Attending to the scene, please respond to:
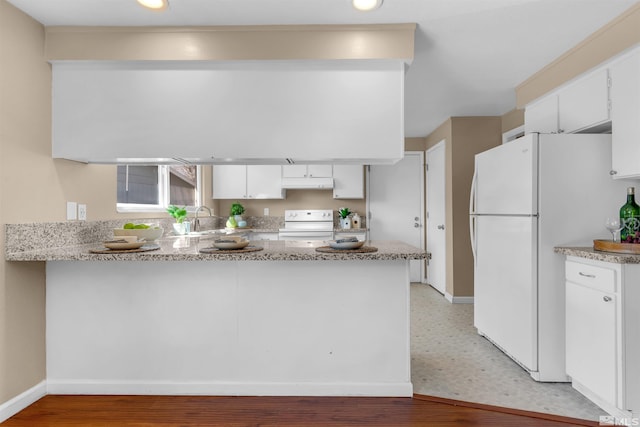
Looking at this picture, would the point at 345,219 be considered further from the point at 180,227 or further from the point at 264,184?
A: the point at 180,227

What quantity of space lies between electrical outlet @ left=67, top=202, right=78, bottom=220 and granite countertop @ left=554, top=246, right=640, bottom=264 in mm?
3209

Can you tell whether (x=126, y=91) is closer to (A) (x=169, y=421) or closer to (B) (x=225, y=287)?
(B) (x=225, y=287)

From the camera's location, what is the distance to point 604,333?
2.05 metres

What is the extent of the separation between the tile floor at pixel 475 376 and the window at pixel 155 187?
265 centimetres

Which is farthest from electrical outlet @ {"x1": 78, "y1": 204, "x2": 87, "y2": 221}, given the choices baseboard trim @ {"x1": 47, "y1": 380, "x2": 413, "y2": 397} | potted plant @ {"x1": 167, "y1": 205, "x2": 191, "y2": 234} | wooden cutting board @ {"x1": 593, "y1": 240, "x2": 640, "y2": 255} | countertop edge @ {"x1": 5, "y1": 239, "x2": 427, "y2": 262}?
wooden cutting board @ {"x1": 593, "y1": 240, "x2": 640, "y2": 255}

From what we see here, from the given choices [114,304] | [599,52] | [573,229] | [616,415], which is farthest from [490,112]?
[114,304]

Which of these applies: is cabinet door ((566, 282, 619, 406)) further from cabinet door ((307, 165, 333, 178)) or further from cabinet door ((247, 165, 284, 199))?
cabinet door ((247, 165, 284, 199))

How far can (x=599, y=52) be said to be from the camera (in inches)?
98.1

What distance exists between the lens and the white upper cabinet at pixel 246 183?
17.2 ft

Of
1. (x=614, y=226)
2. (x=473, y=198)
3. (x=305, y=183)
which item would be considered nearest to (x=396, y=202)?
(x=305, y=183)

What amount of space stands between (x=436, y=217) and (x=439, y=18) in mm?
3311

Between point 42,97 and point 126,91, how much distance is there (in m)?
0.49

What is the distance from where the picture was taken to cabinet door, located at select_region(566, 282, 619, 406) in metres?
2.01

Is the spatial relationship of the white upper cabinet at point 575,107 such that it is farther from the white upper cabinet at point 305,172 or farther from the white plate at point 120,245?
the white plate at point 120,245
